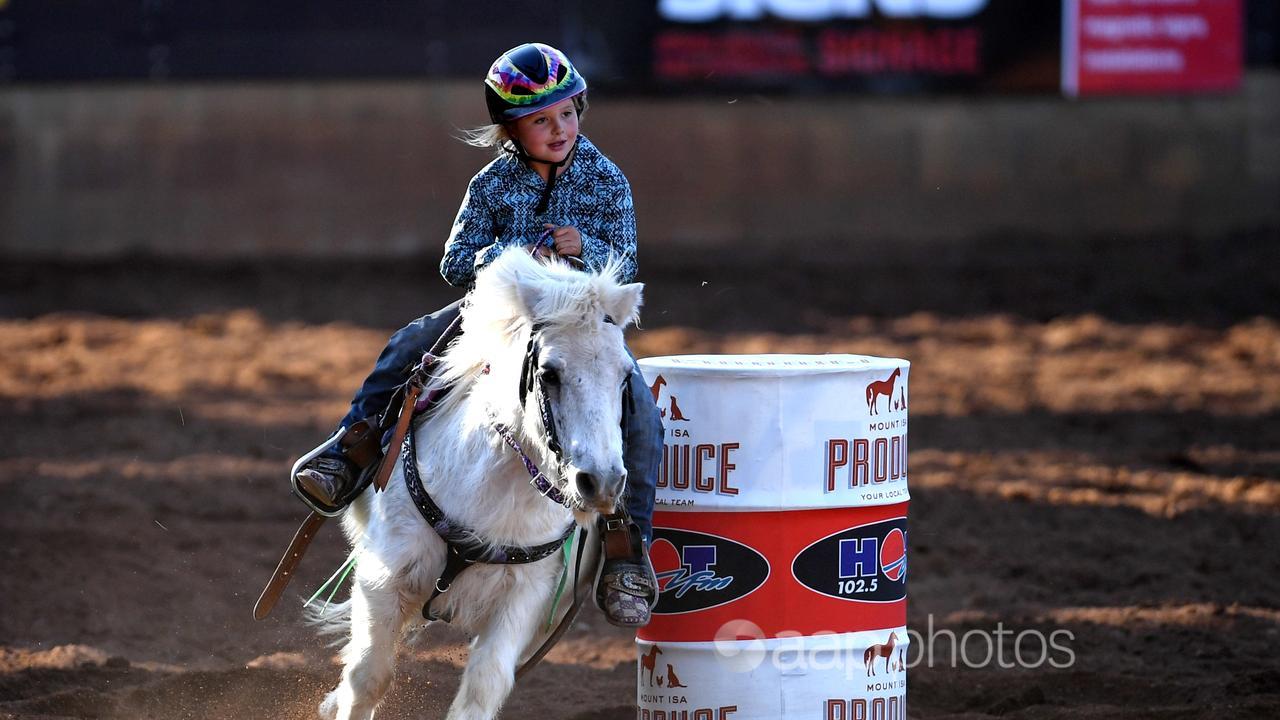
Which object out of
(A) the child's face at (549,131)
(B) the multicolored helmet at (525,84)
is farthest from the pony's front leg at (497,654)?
(B) the multicolored helmet at (525,84)

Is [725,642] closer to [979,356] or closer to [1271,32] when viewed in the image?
[979,356]

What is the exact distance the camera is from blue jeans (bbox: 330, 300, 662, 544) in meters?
4.05

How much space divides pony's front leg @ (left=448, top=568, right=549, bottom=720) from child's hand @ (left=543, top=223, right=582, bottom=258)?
92 cm

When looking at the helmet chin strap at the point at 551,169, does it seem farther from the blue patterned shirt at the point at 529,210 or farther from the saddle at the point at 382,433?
the saddle at the point at 382,433

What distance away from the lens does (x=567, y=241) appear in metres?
4.09

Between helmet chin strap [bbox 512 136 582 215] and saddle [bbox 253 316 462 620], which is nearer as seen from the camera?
saddle [bbox 253 316 462 620]

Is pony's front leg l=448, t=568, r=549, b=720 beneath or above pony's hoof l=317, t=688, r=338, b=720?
above

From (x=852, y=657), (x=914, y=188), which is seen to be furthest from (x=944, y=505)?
(x=914, y=188)

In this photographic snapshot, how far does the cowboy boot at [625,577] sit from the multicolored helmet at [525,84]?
1.17m

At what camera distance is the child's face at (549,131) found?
4219 millimetres

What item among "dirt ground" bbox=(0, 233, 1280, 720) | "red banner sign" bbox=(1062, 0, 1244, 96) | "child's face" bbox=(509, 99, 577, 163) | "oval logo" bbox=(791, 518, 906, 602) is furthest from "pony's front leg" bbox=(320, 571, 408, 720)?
"red banner sign" bbox=(1062, 0, 1244, 96)

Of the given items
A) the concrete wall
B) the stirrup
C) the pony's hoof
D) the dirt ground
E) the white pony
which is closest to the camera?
the white pony

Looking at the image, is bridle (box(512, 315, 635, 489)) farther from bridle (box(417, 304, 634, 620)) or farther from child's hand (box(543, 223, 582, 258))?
child's hand (box(543, 223, 582, 258))

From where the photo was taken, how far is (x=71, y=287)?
12.5 meters
